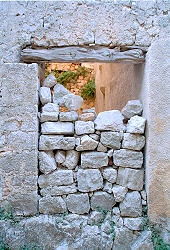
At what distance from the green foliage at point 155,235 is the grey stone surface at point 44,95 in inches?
77.5

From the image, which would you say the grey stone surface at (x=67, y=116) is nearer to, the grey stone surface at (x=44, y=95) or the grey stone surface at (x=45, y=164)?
the grey stone surface at (x=44, y=95)

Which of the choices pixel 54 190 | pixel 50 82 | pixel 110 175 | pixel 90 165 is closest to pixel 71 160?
pixel 90 165

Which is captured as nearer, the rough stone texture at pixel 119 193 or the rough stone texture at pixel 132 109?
the rough stone texture at pixel 119 193

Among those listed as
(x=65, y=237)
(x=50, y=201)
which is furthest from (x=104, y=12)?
(x=65, y=237)

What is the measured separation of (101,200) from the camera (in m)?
2.79

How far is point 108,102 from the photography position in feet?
19.0

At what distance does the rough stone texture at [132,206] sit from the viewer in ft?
9.07

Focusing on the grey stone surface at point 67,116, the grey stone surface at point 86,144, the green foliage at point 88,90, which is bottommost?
the grey stone surface at point 86,144

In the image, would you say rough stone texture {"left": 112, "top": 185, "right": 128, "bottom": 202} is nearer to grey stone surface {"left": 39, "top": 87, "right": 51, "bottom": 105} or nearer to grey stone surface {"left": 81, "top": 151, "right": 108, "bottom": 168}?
grey stone surface {"left": 81, "top": 151, "right": 108, "bottom": 168}

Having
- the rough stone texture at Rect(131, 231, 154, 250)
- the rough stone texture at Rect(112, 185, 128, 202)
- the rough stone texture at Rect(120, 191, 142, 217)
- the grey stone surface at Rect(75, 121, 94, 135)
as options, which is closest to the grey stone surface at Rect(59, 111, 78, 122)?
the grey stone surface at Rect(75, 121, 94, 135)

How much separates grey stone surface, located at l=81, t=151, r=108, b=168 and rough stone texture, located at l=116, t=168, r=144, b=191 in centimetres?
29

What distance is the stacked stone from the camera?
276 centimetres

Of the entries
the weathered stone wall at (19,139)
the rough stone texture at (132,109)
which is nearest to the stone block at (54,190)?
the weathered stone wall at (19,139)

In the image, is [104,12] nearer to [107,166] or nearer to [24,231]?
[107,166]
